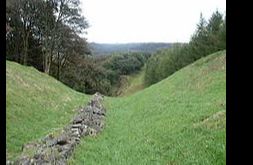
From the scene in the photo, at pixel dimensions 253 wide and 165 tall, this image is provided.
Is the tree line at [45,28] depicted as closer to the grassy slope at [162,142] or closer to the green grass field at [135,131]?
the green grass field at [135,131]

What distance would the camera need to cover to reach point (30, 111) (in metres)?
21.3

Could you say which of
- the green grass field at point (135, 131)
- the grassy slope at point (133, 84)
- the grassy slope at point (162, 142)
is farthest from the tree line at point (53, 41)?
the grassy slope at point (162, 142)

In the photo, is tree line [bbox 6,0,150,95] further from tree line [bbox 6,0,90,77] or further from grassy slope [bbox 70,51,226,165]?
grassy slope [bbox 70,51,226,165]

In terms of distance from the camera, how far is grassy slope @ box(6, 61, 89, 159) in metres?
16.1

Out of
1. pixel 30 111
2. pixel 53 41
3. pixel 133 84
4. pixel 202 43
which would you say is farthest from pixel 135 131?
pixel 133 84

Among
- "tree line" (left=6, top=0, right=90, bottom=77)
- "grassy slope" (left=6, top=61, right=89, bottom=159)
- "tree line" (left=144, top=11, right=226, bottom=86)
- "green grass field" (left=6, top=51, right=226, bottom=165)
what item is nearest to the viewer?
"green grass field" (left=6, top=51, right=226, bottom=165)

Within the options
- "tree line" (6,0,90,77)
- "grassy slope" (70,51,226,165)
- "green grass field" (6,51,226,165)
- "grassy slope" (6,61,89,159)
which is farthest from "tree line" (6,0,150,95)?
"grassy slope" (70,51,226,165)

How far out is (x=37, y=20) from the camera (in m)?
51.7
